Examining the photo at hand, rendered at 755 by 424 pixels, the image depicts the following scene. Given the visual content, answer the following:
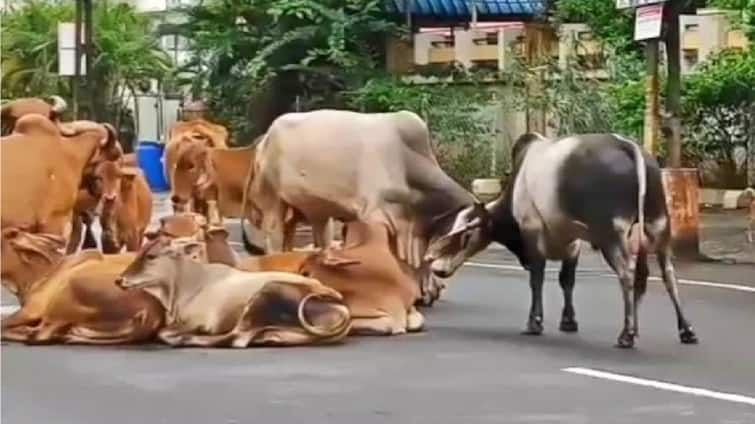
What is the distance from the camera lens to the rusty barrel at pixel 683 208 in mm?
20688

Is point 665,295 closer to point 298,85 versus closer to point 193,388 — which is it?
point 193,388

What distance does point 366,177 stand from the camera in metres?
14.8

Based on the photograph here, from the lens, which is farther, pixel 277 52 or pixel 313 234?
pixel 277 52

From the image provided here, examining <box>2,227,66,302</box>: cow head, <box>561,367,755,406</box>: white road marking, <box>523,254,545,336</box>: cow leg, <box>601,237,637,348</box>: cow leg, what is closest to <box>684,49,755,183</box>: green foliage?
<box>523,254,545,336</box>: cow leg

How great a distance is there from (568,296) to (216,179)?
4.85m

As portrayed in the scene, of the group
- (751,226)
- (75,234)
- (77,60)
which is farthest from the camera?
(77,60)

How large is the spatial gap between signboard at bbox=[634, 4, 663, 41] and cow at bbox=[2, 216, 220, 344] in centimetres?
844

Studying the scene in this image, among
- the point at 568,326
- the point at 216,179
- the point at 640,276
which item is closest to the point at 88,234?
the point at 216,179

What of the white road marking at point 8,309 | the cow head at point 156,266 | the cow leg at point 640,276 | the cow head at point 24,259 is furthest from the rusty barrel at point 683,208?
the cow head at point 24,259

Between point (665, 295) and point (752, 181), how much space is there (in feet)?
39.8

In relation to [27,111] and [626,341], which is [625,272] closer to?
[626,341]

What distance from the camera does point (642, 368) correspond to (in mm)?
12156

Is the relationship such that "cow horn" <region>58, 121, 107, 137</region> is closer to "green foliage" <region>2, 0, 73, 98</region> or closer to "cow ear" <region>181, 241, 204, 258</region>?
"cow ear" <region>181, 241, 204, 258</region>

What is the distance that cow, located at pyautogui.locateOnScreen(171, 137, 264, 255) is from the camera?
705 inches
